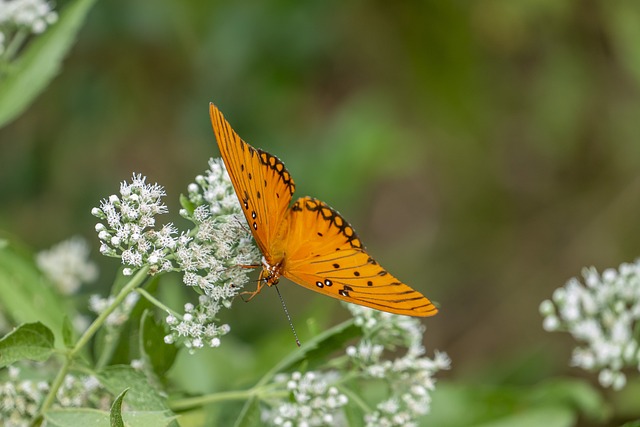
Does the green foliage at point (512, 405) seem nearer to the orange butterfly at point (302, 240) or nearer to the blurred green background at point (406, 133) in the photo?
the blurred green background at point (406, 133)

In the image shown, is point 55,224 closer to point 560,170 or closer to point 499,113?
point 499,113

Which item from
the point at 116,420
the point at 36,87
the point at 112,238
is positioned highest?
the point at 36,87

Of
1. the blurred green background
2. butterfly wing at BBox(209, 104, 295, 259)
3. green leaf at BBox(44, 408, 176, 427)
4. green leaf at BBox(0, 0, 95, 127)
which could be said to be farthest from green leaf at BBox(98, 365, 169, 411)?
the blurred green background

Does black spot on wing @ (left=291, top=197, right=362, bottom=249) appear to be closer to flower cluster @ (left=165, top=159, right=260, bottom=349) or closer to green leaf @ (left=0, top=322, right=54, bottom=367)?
flower cluster @ (left=165, top=159, right=260, bottom=349)

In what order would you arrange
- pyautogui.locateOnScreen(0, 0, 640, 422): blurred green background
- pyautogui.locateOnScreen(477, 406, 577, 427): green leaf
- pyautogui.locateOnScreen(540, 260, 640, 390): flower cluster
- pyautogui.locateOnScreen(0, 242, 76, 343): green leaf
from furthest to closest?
pyautogui.locateOnScreen(0, 0, 640, 422): blurred green background < pyautogui.locateOnScreen(477, 406, 577, 427): green leaf < pyautogui.locateOnScreen(540, 260, 640, 390): flower cluster < pyautogui.locateOnScreen(0, 242, 76, 343): green leaf

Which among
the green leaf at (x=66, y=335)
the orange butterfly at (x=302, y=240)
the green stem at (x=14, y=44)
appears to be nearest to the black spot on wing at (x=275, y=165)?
the orange butterfly at (x=302, y=240)

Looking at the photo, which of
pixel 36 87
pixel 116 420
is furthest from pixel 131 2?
pixel 116 420
